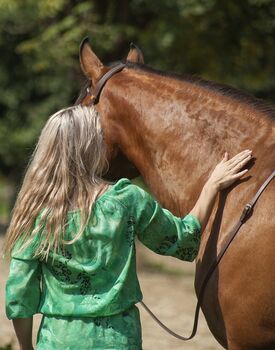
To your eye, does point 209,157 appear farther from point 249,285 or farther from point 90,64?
point 90,64

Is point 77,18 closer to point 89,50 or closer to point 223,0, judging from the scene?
point 223,0

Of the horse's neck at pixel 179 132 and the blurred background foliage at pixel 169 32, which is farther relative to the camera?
the blurred background foliage at pixel 169 32

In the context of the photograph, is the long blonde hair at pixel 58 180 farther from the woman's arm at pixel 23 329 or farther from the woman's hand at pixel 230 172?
the woman's hand at pixel 230 172

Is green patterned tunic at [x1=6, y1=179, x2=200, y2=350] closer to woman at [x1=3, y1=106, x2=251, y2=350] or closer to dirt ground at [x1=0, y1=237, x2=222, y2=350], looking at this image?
woman at [x1=3, y1=106, x2=251, y2=350]

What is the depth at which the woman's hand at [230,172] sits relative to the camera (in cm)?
363

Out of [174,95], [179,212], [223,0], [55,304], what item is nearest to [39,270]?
[55,304]

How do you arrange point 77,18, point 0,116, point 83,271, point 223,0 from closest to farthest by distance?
point 83,271 < point 223,0 < point 77,18 < point 0,116

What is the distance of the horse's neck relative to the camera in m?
3.79

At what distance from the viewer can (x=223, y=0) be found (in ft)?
33.9

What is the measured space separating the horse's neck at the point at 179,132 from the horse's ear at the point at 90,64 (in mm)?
209

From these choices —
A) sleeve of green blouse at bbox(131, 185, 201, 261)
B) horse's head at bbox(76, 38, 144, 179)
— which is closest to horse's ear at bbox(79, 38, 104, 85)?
horse's head at bbox(76, 38, 144, 179)

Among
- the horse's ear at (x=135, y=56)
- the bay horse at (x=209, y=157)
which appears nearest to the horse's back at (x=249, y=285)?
the bay horse at (x=209, y=157)

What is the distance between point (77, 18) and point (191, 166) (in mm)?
7630

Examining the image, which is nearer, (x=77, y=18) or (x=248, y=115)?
(x=248, y=115)
